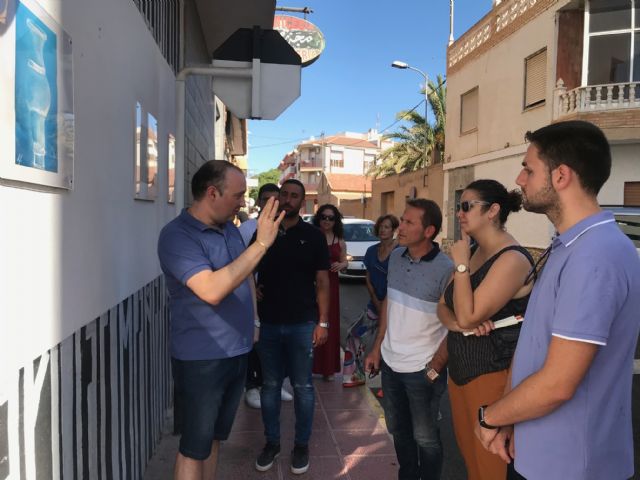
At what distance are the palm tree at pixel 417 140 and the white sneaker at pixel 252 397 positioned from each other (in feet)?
74.4

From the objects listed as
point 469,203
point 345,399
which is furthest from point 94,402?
point 345,399

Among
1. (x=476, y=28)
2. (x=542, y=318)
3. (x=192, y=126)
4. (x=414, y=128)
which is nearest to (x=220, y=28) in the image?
(x=192, y=126)

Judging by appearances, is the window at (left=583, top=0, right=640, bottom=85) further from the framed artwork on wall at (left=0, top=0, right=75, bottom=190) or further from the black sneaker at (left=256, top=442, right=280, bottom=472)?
the framed artwork on wall at (left=0, top=0, right=75, bottom=190)

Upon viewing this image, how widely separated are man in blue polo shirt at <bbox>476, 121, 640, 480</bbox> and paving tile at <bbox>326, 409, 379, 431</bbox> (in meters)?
2.60

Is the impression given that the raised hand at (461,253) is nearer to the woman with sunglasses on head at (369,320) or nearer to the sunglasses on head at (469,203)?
the sunglasses on head at (469,203)

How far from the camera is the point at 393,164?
33.3m

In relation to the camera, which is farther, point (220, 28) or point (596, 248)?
point (220, 28)

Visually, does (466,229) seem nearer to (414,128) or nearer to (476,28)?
(476,28)

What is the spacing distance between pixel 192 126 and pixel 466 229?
3.77 meters

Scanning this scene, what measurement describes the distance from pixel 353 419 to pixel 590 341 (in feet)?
10.4

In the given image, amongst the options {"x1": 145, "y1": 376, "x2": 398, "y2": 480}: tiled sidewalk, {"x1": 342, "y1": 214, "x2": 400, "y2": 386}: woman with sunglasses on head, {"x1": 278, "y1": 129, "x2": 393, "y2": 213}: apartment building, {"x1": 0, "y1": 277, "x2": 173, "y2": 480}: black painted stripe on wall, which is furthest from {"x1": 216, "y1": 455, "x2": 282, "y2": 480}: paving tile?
{"x1": 278, "y1": 129, "x2": 393, "y2": 213}: apartment building

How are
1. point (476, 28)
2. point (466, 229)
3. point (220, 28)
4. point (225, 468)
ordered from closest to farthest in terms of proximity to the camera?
point (466, 229)
point (225, 468)
point (220, 28)
point (476, 28)

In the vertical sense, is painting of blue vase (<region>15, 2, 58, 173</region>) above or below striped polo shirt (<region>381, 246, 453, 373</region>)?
above

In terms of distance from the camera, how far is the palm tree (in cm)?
2636
